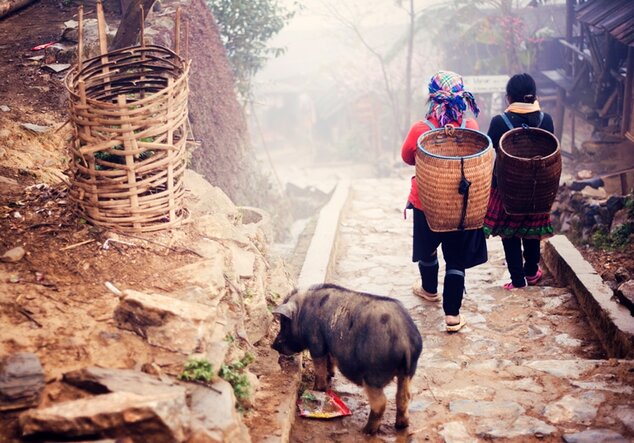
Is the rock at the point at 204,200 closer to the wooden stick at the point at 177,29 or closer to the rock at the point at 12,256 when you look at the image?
the wooden stick at the point at 177,29

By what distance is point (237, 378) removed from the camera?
12.0ft

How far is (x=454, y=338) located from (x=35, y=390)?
3.78m

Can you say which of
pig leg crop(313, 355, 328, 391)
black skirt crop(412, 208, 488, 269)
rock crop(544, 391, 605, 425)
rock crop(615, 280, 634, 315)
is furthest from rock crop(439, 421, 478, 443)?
rock crop(615, 280, 634, 315)

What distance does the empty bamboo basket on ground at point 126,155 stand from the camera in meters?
4.10

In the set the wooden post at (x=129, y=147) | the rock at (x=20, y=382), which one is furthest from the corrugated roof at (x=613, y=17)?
the rock at (x=20, y=382)

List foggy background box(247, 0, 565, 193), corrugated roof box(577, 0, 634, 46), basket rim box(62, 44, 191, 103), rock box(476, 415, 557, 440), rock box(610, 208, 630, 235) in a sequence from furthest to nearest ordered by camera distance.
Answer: foggy background box(247, 0, 565, 193), corrugated roof box(577, 0, 634, 46), rock box(610, 208, 630, 235), basket rim box(62, 44, 191, 103), rock box(476, 415, 557, 440)

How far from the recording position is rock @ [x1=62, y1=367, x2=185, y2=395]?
3008mm

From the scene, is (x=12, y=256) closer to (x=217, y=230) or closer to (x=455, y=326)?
(x=217, y=230)

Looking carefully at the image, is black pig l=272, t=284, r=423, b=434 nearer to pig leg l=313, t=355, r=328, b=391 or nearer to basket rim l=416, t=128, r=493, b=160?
pig leg l=313, t=355, r=328, b=391

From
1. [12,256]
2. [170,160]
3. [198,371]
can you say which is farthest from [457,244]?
[12,256]

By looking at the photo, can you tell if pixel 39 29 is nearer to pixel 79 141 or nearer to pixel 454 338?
pixel 79 141

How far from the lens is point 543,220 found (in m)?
5.76

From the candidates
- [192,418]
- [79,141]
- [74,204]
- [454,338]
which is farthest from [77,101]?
[454,338]

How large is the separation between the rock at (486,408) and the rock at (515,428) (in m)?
0.09
